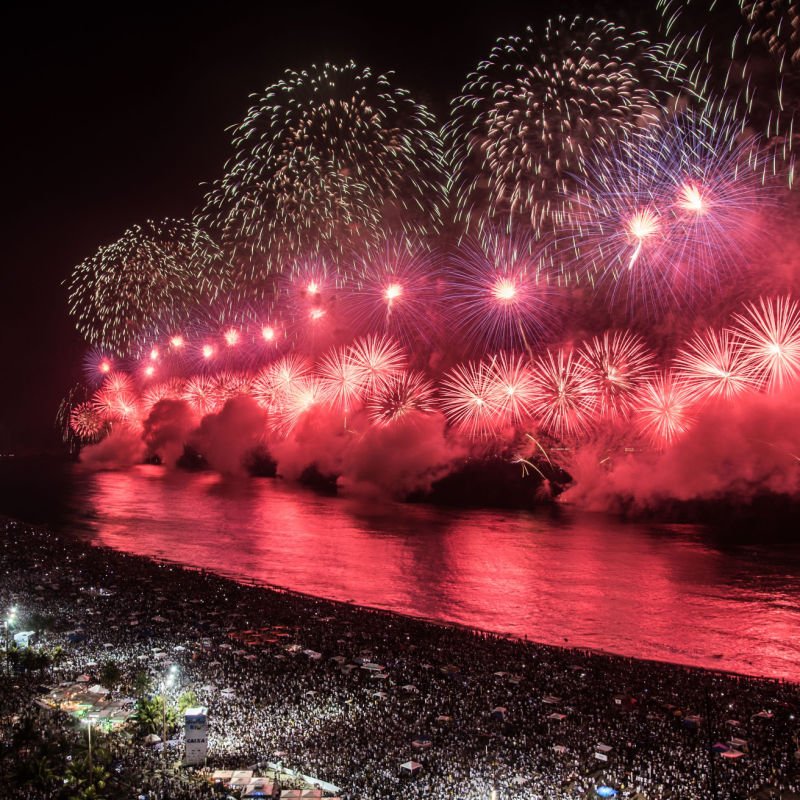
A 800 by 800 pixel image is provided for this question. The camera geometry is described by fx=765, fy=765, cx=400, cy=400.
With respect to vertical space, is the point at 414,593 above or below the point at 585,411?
below

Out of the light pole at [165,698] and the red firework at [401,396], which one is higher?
the red firework at [401,396]

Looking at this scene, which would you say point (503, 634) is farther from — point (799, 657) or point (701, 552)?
point (701, 552)

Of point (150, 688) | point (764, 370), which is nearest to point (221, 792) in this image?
point (150, 688)

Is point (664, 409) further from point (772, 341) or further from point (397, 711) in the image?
point (397, 711)

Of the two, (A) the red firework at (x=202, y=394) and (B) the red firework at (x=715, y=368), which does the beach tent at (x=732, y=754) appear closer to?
(B) the red firework at (x=715, y=368)

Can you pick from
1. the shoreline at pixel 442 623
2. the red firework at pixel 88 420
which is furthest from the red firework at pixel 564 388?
the red firework at pixel 88 420

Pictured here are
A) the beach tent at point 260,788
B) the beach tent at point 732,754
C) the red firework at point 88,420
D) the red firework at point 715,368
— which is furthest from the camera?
the red firework at point 88,420
